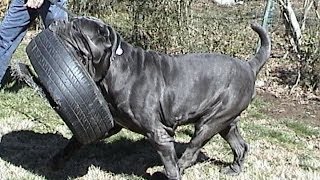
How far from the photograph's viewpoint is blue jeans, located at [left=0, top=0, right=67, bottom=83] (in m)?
6.45

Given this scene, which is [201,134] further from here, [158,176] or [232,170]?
[232,170]

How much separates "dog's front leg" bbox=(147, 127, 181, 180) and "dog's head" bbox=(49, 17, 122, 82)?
0.69m

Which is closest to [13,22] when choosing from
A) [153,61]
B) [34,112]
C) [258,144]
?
[34,112]

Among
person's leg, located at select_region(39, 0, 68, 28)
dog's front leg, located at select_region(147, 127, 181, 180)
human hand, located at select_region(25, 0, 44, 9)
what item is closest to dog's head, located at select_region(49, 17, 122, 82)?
dog's front leg, located at select_region(147, 127, 181, 180)

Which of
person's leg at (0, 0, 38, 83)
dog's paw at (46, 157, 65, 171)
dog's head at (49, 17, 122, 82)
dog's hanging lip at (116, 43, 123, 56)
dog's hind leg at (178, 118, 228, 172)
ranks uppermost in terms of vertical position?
dog's head at (49, 17, 122, 82)

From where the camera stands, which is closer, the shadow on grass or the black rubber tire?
the black rubber tire

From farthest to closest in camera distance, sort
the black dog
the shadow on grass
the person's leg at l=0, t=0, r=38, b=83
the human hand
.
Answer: the person's leg at l=0, t=0, r=38, b=83 → the human hand → the shadow on grass → the black dog

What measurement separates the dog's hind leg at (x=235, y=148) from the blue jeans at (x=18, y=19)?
2.09 meters

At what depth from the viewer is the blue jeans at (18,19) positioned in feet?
21.2

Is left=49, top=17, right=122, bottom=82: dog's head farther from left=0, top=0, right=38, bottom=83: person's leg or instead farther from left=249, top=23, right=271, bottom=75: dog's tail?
left=0, top=0, right=38, bottom=83: person's leg

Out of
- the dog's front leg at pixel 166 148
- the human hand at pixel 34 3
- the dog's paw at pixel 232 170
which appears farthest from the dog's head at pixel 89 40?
the dog's paw at pixel 232 170

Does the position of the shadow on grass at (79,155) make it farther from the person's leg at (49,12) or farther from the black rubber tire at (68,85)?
the person's leg at (49,12)

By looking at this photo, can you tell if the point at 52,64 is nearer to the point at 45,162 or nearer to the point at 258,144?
the point at 45,162

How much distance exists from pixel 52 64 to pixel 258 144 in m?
2.80
